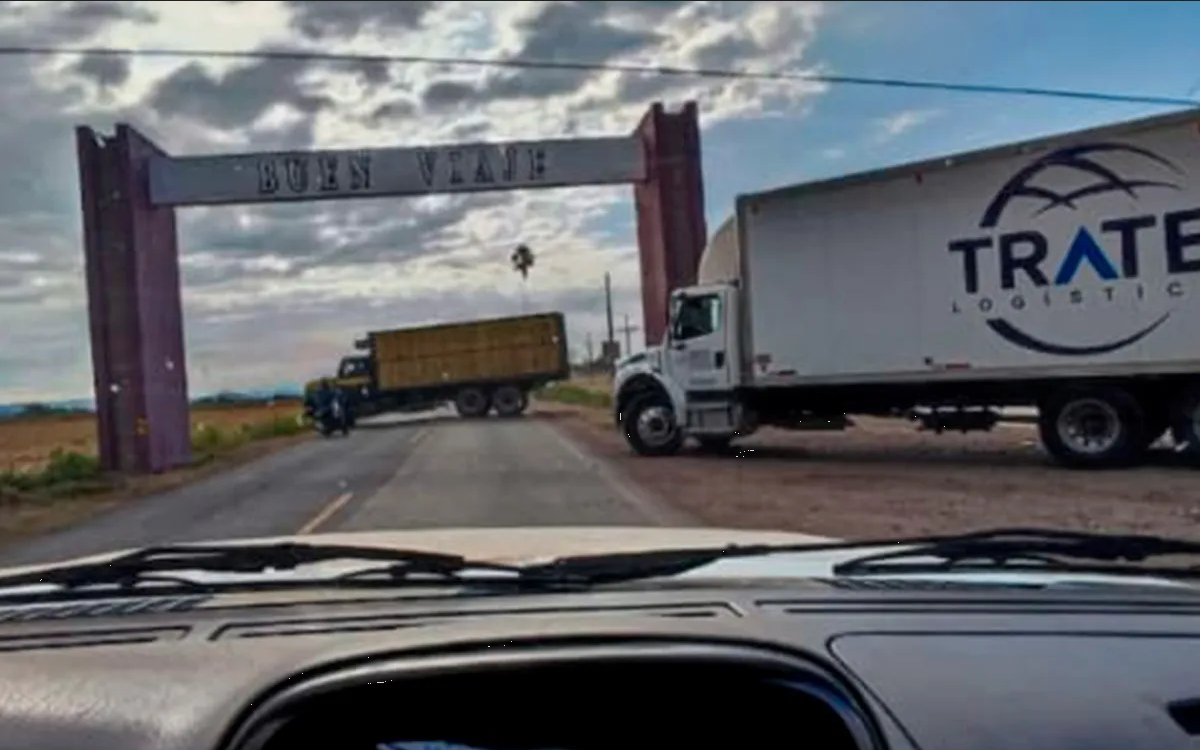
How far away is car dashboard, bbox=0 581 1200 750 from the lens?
5.77 feet

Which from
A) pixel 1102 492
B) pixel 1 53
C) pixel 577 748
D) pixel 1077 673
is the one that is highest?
pixel 1 53

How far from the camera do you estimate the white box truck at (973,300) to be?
19172 mm

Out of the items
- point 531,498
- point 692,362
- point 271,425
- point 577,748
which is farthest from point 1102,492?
point 271,425

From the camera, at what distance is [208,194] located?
30.3 meters

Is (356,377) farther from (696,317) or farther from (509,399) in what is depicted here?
(696,317)

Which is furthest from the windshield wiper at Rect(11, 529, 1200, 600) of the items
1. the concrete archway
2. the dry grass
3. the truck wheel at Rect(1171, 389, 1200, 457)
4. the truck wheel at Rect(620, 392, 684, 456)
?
the dry grass

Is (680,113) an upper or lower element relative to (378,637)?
upper

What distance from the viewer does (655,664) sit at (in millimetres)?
1901

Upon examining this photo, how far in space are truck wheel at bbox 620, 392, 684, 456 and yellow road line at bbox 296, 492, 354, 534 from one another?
299 inches

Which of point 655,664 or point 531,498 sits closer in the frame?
point 655,664

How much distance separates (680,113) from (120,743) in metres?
30.5

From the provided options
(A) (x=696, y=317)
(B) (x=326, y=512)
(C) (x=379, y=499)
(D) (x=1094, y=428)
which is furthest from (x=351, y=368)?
(D) (x=1094, y=428)

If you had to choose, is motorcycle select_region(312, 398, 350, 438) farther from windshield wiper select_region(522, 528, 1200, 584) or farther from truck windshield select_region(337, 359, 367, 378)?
windshield wiper select_region(522, 528, 1200, 584)

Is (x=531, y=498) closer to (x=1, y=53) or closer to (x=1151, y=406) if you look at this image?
(x=1151, y=406)
